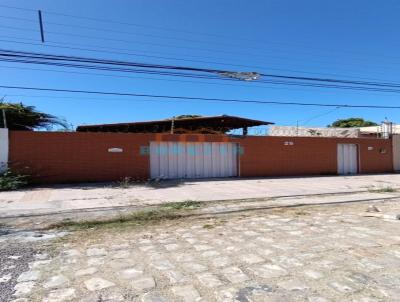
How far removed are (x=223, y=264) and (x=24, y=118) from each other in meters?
17.3

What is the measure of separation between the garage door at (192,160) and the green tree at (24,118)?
5128mm

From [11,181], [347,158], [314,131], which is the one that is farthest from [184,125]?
[11,181]

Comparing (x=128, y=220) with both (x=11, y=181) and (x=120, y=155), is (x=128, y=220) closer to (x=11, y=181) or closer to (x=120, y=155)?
(x=11, y=181)

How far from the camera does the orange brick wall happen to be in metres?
15.1

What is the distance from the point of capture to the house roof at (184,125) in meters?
21.8

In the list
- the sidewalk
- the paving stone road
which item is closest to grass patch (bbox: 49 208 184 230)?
the paving stone road

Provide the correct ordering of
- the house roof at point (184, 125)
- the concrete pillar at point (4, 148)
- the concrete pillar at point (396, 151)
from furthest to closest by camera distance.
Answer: the concrete pillar at point (396, 151) → the house roof at point (184, 125) → the concrete pillar at point (4, 148)

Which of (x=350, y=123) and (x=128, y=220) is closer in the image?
(x=128, y=220)

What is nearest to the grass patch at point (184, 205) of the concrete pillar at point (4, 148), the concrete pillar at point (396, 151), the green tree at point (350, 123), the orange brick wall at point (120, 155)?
the orange brick wall at point (120, 155)

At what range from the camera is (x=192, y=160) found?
58.3 ft

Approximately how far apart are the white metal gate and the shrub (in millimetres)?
16758

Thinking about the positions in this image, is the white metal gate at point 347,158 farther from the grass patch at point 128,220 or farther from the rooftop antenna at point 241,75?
the grass patch at point 128,220

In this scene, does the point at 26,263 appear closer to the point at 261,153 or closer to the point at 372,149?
the point at 261,153

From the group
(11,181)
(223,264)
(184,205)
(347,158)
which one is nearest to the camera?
(223,264)
